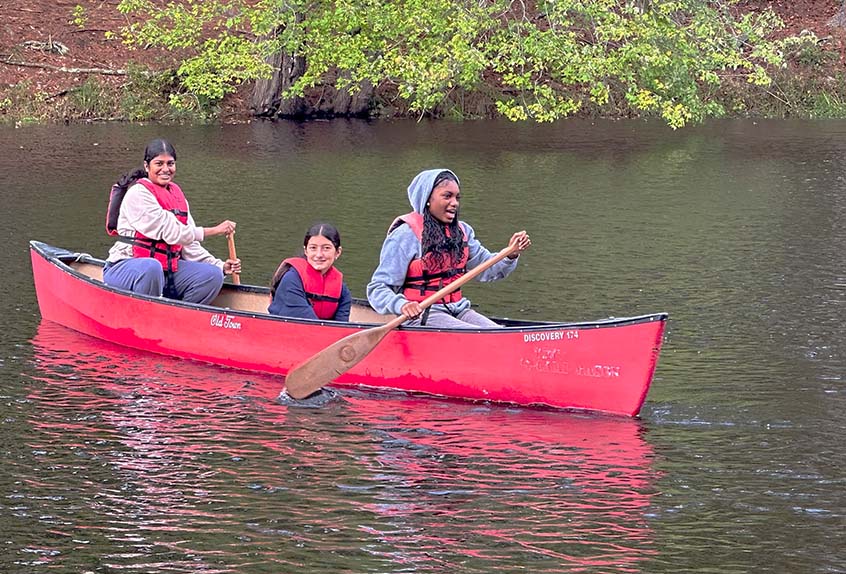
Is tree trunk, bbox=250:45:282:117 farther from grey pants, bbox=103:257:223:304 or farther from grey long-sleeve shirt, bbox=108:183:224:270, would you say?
grey long-sleeve shirt, bbox=108:183:224:270

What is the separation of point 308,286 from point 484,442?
198 centimetres

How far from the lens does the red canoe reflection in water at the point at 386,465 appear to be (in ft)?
22.0

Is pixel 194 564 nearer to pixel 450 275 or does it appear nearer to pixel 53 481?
pixel 53 481

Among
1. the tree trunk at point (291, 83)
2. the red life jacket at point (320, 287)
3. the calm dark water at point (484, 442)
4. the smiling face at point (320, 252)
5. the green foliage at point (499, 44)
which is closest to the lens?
the calm dark water at point (484, 442)

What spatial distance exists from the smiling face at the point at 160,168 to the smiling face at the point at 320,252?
1405mm

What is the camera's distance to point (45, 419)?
873cm

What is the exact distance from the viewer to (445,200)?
8.95 m

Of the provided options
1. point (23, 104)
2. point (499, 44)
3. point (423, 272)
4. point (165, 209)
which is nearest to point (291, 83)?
point (23, 104)

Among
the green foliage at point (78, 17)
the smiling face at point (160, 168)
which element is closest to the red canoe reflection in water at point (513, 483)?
the smiling face at point (160, 168)

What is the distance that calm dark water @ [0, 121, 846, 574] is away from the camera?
6.65 m

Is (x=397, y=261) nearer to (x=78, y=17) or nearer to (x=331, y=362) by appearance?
(x=331, y=362)

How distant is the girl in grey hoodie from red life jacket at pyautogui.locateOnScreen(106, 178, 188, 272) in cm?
198

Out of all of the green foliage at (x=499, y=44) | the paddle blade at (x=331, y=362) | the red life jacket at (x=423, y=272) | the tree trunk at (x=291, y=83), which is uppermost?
the green foliage at (x=499, y=44)

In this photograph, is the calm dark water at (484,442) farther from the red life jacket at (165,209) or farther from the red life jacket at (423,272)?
the red life jacket at (165,209)
